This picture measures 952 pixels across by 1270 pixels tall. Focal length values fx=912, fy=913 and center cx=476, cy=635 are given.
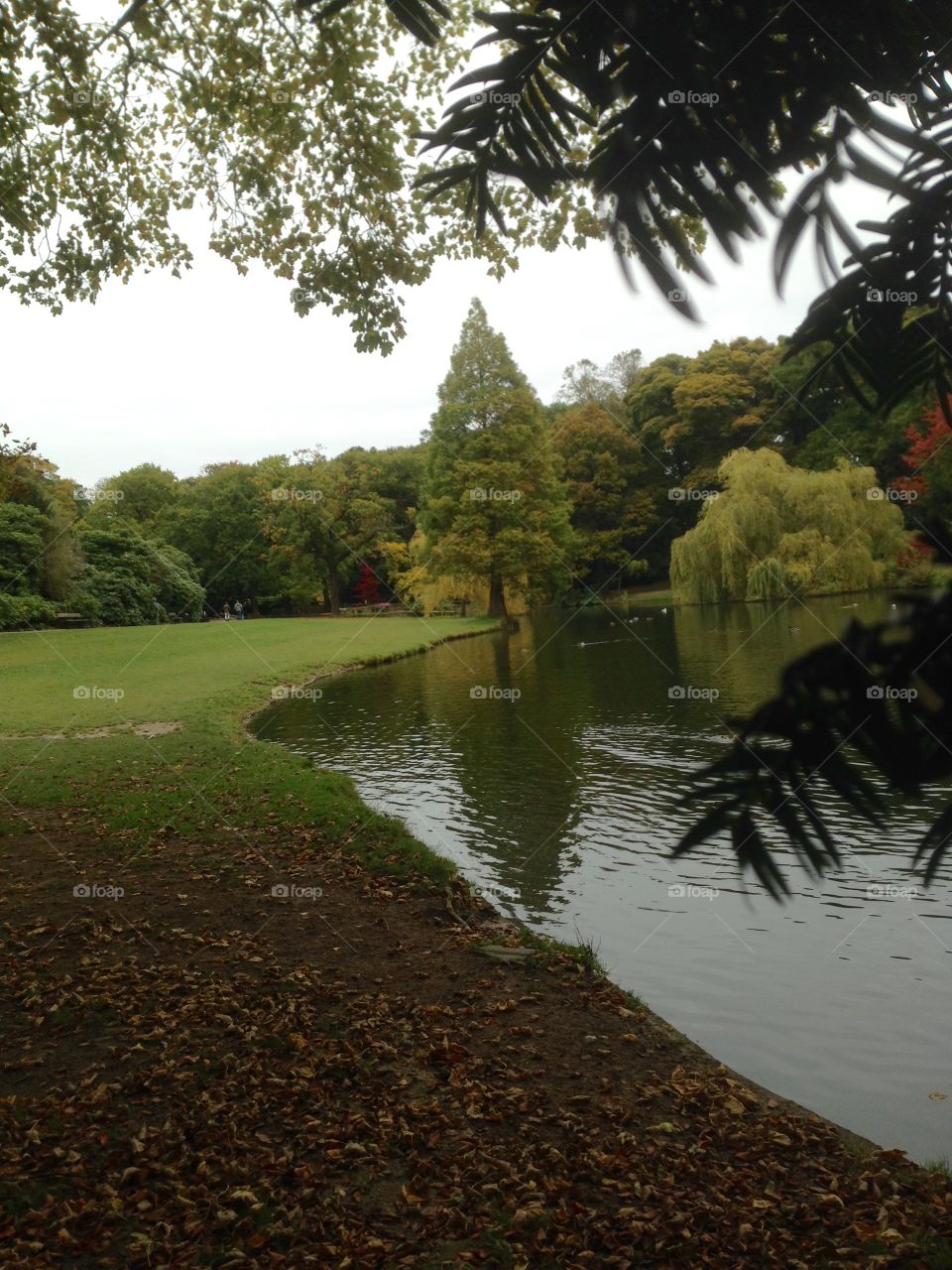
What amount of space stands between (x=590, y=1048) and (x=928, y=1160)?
159 cm

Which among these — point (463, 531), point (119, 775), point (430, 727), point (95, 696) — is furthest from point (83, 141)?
point (95, 696)

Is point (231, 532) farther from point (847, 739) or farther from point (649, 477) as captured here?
point (847, 739)

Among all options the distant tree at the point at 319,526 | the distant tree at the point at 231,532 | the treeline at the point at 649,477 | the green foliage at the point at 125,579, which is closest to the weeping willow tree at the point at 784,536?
the treeline at the point at 649,477

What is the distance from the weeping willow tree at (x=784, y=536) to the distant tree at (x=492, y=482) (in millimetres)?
123

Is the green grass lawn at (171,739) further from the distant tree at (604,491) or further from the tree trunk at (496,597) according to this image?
the distant tree at (604,491)

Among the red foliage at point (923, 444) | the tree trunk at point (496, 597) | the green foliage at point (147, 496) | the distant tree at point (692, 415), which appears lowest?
the tree trunk at point (496, 597)

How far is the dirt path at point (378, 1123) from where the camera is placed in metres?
3.05

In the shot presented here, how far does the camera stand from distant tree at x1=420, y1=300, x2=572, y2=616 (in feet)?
2.91

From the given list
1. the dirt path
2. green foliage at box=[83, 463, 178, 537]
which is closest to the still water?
the dirt path

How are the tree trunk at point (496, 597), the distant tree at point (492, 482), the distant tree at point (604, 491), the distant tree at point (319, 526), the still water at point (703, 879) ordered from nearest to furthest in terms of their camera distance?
the still water at point (703, 879) < the distant tree at point (604, 491) < the distant tree at point (492, 482) < the tree trunk at point (496, 597) < the distant tree at point (319, 526)

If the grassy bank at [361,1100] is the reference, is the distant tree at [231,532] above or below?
above

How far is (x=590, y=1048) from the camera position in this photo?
15.5ft

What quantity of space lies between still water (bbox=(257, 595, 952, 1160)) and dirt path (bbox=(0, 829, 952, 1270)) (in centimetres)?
50

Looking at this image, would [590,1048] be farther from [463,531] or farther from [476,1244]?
[463,531]
